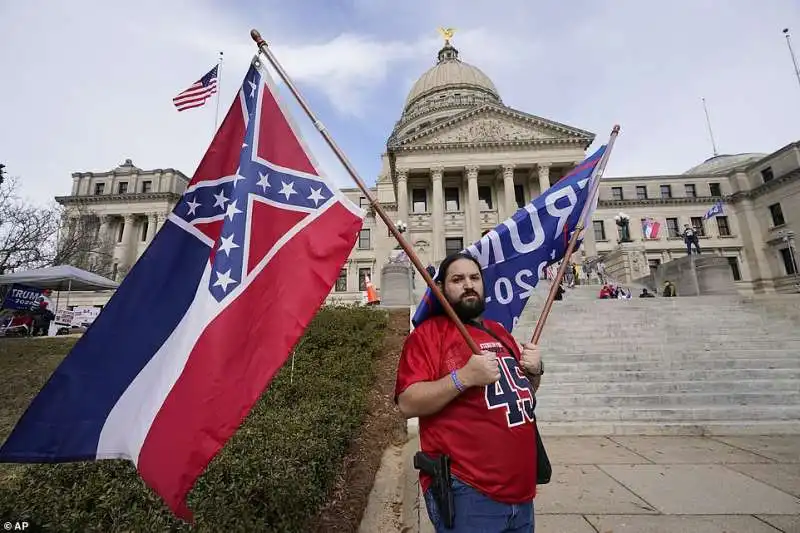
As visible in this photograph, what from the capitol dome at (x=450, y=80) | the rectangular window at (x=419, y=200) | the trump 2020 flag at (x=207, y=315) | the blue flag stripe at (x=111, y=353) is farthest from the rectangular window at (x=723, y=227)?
the blue flag stripe at (x=111, y=353)

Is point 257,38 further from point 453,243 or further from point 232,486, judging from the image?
point 453,243

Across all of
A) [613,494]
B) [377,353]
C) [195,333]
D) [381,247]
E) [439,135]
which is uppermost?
[439,135]

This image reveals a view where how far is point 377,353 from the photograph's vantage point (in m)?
10.3

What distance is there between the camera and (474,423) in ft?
6.34

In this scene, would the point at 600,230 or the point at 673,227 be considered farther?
the point at 673,227

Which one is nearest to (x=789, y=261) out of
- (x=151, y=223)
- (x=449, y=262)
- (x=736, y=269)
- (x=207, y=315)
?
(x=736, y=269)

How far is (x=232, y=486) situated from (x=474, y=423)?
234 cm

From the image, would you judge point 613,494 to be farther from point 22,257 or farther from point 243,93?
point 22,257

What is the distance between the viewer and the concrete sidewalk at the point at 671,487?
11.3 feet

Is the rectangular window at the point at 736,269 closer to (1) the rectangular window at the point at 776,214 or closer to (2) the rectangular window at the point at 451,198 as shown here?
(1) the rectangular window at the point at 776,214

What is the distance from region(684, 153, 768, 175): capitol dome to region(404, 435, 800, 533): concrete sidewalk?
63.7m

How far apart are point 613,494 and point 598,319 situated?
9.48 metres

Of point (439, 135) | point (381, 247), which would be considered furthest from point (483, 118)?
point (381, 247)

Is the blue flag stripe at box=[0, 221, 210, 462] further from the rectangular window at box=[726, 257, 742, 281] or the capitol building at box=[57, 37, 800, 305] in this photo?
the rectangular window at box=[726, 257, 742, 281]
